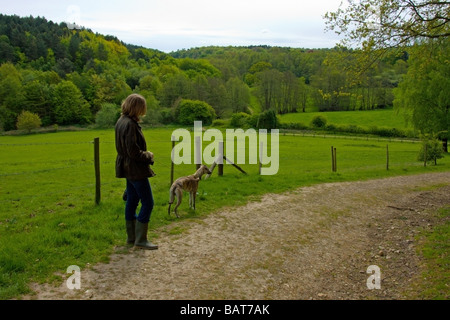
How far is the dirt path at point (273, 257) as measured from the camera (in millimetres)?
5184

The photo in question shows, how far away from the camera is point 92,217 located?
8234 millimetres

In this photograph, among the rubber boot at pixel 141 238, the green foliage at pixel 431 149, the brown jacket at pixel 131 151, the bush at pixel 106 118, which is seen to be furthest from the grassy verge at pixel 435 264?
the bush at pixel 106 118

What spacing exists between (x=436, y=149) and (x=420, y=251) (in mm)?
24588

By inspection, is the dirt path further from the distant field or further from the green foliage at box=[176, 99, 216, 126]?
the green foliage at box=[176, 99, 216, 126]

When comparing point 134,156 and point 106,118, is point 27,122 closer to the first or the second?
point 106,118

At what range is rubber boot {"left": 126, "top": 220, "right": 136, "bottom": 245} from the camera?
6.64 m

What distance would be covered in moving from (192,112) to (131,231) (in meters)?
82.5

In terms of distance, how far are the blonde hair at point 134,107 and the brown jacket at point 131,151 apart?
98 millimetres

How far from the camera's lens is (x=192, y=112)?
87562 mm

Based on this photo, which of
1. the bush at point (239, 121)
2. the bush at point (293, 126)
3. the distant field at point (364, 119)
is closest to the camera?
the distant field at point (364, 119)

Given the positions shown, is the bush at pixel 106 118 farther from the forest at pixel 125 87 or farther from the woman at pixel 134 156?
the woman at pixel 134 156

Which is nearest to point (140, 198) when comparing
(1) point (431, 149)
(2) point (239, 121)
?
(1) point (431, 149)

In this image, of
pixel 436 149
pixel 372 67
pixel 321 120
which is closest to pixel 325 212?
pixel 372 67

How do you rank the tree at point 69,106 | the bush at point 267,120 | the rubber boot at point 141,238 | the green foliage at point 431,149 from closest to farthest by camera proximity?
the rubber boot at point 141,238 < the green foliage at point 431,149 < the bush at point 267,120 < the tree at point 69,106
